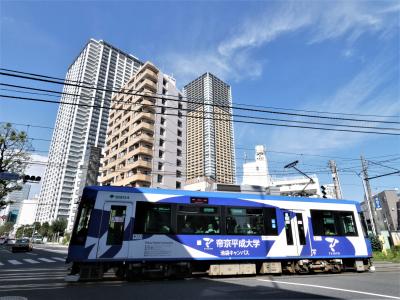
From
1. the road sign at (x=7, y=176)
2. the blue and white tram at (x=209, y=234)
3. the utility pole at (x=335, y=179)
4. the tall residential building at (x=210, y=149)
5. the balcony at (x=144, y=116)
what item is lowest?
the blue and white tram at (x=209, y=234)

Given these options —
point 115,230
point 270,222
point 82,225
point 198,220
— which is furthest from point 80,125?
point 270,222

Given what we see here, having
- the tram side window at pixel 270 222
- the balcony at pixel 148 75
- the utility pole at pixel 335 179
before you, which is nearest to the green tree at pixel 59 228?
the balcony at pixel 148 75

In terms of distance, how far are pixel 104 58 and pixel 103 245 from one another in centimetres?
13223

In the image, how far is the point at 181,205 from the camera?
11594mm

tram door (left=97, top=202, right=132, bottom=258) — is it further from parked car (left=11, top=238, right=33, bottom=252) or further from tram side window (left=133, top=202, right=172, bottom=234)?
parked car (left=11, top=238, right=33, bottom=252)

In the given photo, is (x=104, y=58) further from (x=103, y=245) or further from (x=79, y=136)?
(x=103, y=245)

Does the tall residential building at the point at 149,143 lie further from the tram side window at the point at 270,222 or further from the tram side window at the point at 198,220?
the tram side window at the point at 198,220

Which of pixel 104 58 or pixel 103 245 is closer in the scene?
pixel 103 245

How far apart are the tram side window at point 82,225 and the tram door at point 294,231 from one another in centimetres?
811

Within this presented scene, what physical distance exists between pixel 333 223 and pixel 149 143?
5011cm

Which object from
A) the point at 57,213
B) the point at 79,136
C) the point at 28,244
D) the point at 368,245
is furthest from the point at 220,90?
the point at 368,245

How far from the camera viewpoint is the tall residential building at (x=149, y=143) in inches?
2312

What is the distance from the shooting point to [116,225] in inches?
422

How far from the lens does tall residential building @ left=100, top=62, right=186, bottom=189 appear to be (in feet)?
193
